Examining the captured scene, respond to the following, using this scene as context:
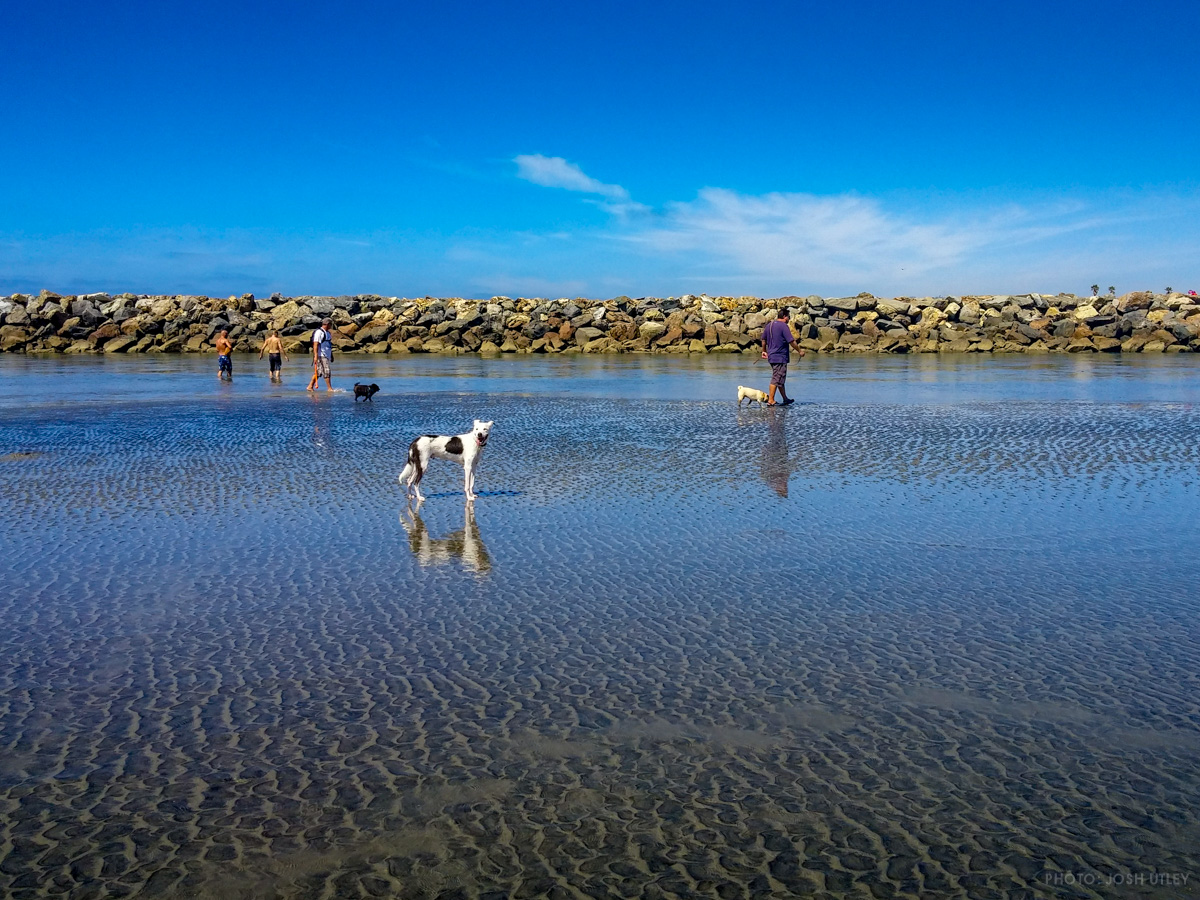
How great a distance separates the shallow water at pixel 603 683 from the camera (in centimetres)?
388

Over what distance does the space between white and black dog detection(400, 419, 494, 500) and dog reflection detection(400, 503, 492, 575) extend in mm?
791

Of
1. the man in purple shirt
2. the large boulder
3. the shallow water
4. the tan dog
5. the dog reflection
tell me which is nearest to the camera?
the shallow water

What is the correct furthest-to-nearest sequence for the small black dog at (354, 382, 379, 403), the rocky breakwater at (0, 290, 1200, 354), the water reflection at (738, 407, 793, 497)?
1. the rocky breakwater at (0, 290, 1200, 354)
2. the small black dog at (354, 382, 379, 403)
3. the water reflection at (738, 407, 793, 497)

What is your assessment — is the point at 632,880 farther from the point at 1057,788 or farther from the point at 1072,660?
the point at 1072,660

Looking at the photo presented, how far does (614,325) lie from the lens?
58969 mm

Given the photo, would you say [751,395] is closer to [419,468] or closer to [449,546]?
[419,468]

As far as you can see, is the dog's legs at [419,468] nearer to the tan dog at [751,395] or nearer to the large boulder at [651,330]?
the tan dog at [751,395]

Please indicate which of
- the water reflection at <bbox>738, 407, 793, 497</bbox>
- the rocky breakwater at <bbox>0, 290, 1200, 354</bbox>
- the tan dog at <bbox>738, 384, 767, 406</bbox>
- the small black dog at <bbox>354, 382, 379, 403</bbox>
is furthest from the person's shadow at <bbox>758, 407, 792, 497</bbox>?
the rocky breakwater at <bbox>0, 290, 1200, 354</bbox>

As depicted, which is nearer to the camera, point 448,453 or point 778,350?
point 448,453

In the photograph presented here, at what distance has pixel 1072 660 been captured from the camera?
5.86m

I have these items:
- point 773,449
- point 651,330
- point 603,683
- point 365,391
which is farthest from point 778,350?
point 651,330

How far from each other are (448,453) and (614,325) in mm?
48557

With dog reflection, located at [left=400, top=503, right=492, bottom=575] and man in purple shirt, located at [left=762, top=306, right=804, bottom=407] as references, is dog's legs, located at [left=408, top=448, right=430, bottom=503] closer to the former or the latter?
dog reflection, located at [left=400, top=503, right=492, bottom=575]

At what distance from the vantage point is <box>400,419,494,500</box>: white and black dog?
35.2ft
